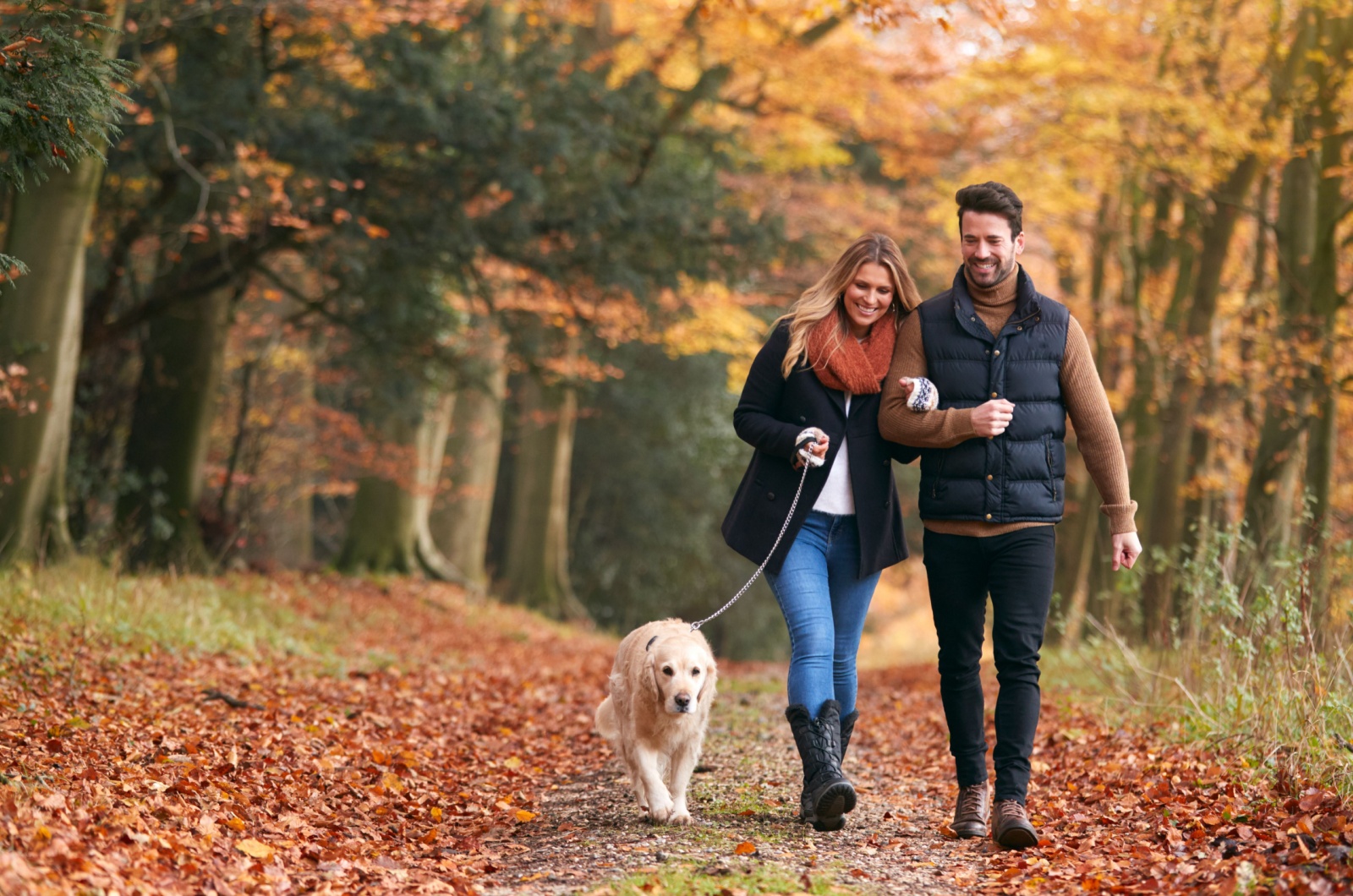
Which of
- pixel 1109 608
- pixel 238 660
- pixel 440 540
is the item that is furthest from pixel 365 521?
pixel 1109 608

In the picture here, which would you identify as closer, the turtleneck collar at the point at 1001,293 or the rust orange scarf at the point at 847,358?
the turtleneck collar at the point at 1001,293

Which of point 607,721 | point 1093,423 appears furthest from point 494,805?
point 1093,423

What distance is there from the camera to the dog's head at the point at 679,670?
463 cm

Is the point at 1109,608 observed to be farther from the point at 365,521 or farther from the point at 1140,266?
the point at 365,521

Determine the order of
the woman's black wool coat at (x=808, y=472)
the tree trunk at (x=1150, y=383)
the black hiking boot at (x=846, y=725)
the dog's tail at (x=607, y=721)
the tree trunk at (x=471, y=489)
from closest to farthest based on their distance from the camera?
the woman's black wool coat at (x=808, y=472)
the black hiking boot at (x=846, y=725)
the dog's tail at (x=607, y=721)
the tree trunk at (x=1150, y=383)
the tree trunk at (x=471, y=489)

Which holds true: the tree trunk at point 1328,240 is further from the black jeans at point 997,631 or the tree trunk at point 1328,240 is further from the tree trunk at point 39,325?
the tree trunk at point 39,325

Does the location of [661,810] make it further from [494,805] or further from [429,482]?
[429,482]

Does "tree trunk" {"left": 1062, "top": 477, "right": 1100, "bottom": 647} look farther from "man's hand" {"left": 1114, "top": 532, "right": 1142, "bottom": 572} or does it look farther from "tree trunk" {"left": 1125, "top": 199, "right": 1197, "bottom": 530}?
"man's hand" {"left": 1114, "top": 532, "right": 1142, "bottom": 572}

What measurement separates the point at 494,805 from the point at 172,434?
8.69 meters

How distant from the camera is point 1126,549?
14.5ft

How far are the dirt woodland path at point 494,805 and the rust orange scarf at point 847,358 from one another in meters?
1.76

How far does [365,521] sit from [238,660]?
8.47 m

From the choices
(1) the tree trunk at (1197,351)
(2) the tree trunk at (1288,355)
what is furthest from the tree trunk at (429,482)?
(2) the tree trunk at (1288,355)

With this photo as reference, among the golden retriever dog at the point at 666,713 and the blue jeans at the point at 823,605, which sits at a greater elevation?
the blue jeans at the point at 823,605
